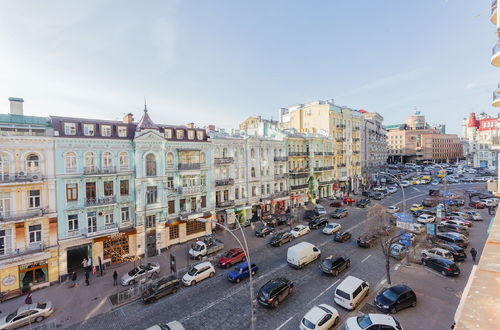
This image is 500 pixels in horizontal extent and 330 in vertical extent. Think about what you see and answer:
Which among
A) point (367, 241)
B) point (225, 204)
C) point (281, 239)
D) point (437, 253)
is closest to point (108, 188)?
point (225, 204)

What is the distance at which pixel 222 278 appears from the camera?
2369cm

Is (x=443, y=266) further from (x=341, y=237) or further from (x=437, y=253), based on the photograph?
(x=341, y=237)

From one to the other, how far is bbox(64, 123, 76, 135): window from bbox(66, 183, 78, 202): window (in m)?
5.40

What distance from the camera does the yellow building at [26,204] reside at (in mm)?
21875

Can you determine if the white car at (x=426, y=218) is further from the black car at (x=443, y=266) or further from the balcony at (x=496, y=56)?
the balcony at (x=496, y=56)

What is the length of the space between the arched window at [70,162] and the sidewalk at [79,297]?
36.9 ft

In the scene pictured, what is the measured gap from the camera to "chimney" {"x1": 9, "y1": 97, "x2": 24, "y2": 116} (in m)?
24.2

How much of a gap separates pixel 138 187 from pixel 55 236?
8.88 metres

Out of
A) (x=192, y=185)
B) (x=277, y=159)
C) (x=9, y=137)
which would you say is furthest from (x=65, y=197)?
(x=277, y=159)

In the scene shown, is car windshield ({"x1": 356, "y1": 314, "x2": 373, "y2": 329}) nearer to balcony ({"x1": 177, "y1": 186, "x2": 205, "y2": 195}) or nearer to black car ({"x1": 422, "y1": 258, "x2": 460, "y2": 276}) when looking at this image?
black car ({"x1": 422, "y1": 258, "x2": 460, "y2": 276})

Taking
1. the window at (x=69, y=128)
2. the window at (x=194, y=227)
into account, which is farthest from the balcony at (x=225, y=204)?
the window at (x=69, y=128)

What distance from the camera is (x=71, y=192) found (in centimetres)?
2517

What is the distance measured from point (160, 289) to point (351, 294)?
1555 centimetres

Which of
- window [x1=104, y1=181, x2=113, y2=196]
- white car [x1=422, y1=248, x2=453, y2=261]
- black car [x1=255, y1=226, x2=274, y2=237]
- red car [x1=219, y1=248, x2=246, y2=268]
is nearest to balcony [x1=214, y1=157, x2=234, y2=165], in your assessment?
black car [x1=255, y1=226, x2=274, y2=237]
